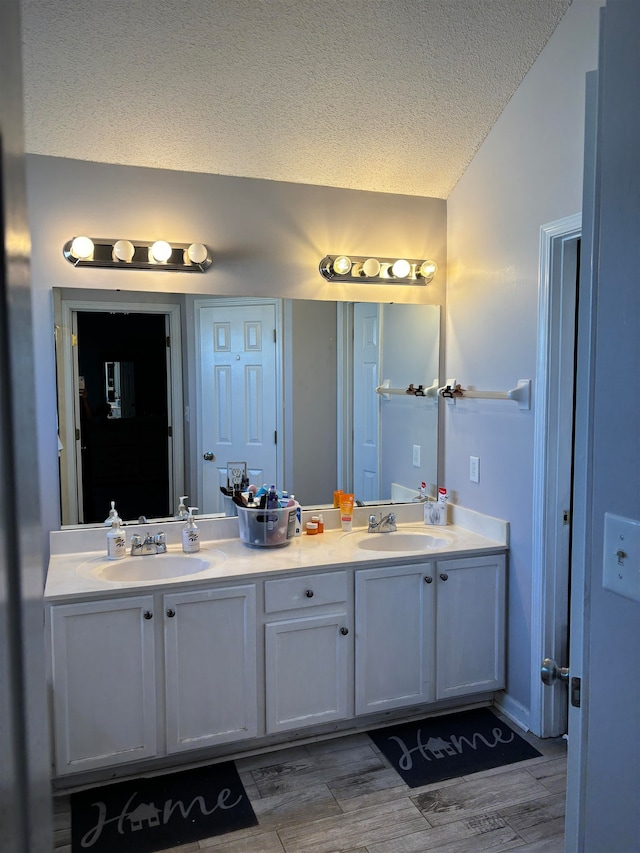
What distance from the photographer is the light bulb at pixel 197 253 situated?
2646mm

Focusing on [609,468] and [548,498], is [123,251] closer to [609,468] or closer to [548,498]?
[548,498]

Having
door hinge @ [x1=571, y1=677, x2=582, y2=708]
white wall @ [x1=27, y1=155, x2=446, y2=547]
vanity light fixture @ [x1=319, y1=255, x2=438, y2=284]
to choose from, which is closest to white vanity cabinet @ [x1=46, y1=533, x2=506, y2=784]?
white wall @ [x1=27, y1=155, x2=446, y2=547]

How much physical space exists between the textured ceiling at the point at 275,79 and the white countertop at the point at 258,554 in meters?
1.54

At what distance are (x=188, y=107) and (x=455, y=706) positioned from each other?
2652 millimetres

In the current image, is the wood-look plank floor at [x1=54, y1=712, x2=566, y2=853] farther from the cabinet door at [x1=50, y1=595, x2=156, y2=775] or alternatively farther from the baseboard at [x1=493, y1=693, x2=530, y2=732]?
the cabinet door at [x1=50, y1=595, x2=156, y2=775]

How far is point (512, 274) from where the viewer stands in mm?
2691

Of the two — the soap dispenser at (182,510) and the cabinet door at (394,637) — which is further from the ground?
the soap dispenser at (182,510)

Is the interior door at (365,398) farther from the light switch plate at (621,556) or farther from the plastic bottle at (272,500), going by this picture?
the light switch plate at (621,556)

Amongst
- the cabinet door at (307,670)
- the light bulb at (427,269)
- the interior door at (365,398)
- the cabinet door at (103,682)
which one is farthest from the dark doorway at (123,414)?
the light bulb at (427,269)

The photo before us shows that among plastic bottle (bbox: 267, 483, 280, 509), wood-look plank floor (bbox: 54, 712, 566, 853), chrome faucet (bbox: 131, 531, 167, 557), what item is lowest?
wood-look plank floor (bbox: 54, 712, 566, 853)

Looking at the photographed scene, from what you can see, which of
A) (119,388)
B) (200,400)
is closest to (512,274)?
(200,400)

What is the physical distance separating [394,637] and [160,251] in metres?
1.81

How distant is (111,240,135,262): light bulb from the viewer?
2.56 metres

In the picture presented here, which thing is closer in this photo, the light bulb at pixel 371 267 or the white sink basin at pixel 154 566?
the white sink basin at pixel 154 566
